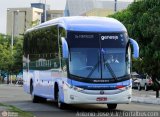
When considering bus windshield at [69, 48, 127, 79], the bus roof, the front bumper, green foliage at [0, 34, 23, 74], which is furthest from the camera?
green foliage at [0, 34, 23, 74]

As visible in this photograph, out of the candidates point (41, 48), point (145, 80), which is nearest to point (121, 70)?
point (41, 48)

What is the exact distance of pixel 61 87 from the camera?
20.7 meters

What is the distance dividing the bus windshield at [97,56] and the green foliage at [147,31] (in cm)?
880

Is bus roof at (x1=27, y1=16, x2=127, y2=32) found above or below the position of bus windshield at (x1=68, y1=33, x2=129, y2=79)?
above

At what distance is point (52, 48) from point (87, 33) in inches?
99.9

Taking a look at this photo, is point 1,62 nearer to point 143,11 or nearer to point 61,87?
point 143,11

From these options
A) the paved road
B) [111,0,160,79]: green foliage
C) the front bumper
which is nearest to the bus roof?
the front bumper

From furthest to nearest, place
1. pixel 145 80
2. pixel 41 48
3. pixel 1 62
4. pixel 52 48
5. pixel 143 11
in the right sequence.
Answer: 1. pixel 1 62
2. pixel 145 80
3. pixel 143 11
4. pixel 41 48
5. pixel 52 48

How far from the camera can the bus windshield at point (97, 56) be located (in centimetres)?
1981

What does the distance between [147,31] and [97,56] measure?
9517mm

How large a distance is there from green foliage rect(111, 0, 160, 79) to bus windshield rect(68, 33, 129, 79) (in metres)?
8.80

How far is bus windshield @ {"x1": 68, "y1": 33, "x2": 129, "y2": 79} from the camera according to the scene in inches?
780

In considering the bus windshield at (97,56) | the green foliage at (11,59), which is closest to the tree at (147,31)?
the bus windshield at (97,56)

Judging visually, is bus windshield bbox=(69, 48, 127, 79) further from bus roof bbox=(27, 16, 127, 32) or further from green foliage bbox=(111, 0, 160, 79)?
green foliage bbox=(111, 0, 160, 79)
